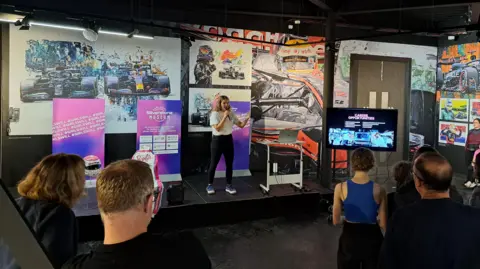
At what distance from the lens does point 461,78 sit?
8562 millimetres

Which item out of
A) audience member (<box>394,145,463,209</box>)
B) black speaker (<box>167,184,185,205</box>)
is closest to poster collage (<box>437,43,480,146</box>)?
black speaker (<box>167,184,185,205</box>)

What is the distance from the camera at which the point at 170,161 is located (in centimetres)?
667

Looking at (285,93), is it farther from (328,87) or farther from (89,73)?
(89,73)

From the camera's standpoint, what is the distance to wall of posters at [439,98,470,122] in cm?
847

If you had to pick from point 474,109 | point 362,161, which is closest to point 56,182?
point 362,161

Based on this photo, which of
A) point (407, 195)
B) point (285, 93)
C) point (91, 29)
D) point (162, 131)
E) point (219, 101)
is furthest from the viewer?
point (285, 93)

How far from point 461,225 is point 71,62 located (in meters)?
5.97

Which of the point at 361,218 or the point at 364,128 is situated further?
the point at 364,128

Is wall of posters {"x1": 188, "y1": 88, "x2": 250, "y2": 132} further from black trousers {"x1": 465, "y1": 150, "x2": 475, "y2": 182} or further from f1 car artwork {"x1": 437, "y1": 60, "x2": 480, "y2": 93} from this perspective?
f1 car artwork {"x1": 437, "y1": 60, "x2": 480, "y2": 93}

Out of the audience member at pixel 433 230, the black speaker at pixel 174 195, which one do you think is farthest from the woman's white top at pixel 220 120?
the audience member at pixel 433 230

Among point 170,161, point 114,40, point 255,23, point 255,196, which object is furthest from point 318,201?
point 114,40

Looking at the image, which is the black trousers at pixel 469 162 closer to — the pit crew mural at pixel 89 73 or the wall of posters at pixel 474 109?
the wall of posters at pixel 474 109

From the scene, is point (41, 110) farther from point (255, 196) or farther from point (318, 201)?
point (318, 201)

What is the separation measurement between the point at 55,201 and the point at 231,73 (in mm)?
5744
